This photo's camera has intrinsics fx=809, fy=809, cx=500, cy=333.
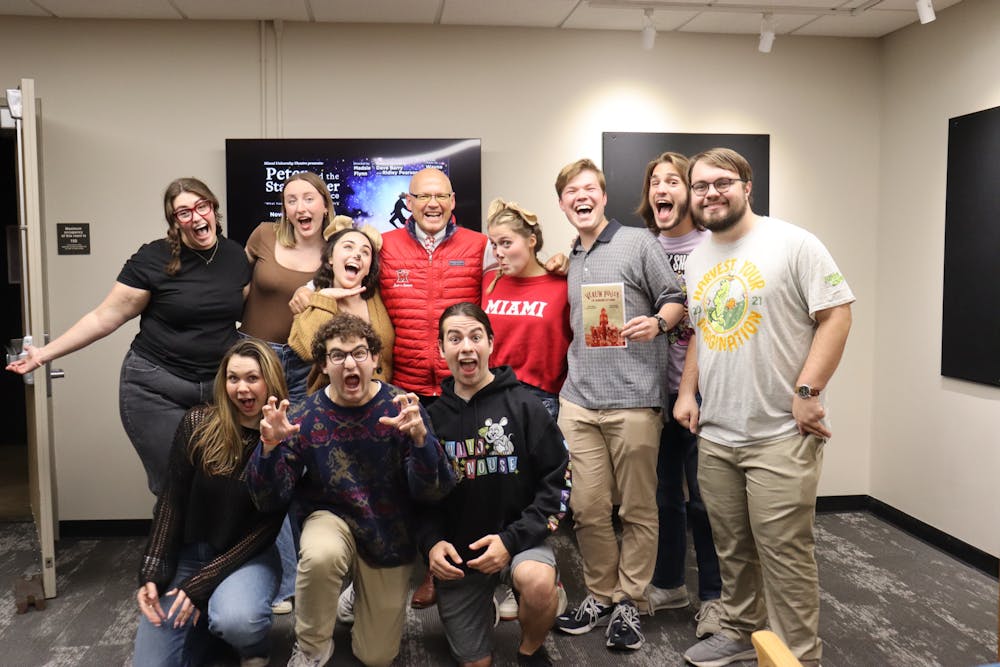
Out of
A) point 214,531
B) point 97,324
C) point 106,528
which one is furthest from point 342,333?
point 106,528

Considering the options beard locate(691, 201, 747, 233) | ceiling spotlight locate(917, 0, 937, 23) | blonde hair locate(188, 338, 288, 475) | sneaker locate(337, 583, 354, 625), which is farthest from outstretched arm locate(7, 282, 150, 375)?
ceiling spotlight locate(917, 0, 937, 23)

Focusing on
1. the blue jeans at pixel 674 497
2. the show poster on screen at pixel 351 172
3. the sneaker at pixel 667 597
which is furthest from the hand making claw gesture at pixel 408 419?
the show poster on screen at pixel 351 172

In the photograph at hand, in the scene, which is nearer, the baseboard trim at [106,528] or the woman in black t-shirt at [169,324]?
the woman in black t-shirt at [169,324]

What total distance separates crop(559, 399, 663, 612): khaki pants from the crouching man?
26.4 inches

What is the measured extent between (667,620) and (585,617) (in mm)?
365

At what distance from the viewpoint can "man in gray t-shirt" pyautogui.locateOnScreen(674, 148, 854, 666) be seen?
256cm

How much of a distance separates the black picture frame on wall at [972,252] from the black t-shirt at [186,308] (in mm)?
3448

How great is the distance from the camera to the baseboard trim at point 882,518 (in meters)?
3.94

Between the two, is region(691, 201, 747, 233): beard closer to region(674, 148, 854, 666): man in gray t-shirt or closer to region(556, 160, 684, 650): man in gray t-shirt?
region(674, 148, 854, 666): man in gray t-shirt

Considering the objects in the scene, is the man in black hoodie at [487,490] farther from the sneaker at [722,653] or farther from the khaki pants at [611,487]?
the sneaker at [722,653]

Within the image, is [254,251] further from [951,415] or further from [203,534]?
[951,415]

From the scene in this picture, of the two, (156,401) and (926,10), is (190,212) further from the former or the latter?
(926,10)

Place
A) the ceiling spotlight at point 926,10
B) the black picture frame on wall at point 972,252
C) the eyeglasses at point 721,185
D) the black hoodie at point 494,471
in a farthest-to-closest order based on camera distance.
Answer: the black picture frame on wall at point 972,252 → the ceiling spotlight at point 926,10 → the black hoodie at point 494,471 → the eyeglasses at point 721,185

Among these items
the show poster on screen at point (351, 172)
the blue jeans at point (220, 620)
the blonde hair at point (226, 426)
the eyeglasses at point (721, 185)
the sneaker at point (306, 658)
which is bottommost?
the sneaker at point (306, 658)
